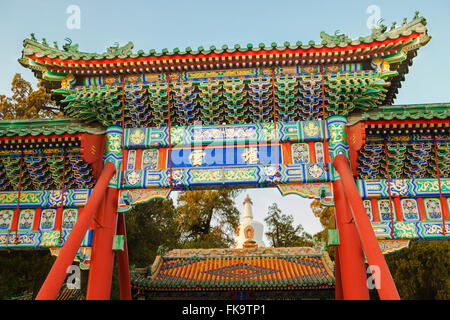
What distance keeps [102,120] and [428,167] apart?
660 cm

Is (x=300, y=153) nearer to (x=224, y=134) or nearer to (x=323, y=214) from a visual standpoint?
(x=224, y=134)

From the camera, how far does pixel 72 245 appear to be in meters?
6.36

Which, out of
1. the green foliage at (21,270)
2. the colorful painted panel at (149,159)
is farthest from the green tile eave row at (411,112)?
the green foliage at (21,270)

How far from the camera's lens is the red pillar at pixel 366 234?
5605 mm

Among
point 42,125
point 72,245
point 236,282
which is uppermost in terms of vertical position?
point 42,125

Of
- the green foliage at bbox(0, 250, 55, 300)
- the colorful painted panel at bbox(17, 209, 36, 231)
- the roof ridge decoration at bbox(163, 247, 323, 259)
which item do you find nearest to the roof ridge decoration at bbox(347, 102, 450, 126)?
the colorful painted panel at bbox(17, 209, 36, 231)

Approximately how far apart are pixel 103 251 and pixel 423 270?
1354 cm

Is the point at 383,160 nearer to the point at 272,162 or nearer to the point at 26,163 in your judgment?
the point at 272,162

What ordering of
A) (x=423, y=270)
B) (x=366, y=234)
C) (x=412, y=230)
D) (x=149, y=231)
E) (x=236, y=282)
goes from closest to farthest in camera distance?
1. (x=366, y=234)
2. (x=412, y=230)
3. (x=236, y=282)
4. (x=423, y=270)
5. (x=149, y=231)

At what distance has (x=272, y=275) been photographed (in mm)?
13078

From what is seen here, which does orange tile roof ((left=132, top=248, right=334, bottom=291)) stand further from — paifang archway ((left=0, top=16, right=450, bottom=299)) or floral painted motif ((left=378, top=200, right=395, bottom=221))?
floral painted motif ((left=378, top=200, right=395, bottom=221))

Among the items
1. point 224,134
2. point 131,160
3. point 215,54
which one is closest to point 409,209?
point 224,134
